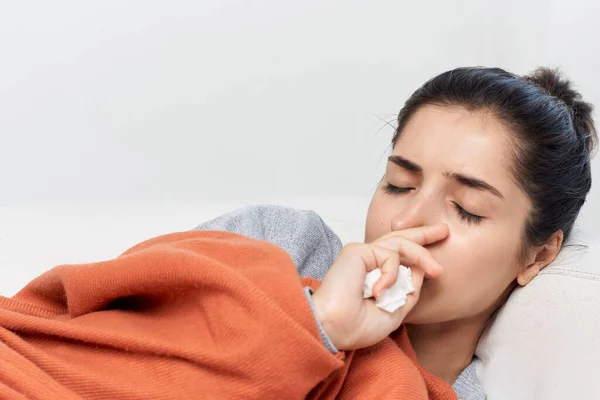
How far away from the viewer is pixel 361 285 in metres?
0.83

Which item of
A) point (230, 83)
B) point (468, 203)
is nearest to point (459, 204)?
point (468, 203)

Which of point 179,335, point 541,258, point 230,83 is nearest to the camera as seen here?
point 179,335

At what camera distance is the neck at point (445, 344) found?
3.70 ft

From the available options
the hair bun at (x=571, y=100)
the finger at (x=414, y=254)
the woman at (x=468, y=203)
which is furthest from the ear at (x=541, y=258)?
the finger at (x=414, y=254)

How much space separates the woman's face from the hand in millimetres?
53

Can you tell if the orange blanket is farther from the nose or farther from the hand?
the nose

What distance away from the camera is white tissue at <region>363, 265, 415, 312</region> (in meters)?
0.85

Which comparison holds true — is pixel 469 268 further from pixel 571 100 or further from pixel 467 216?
pixel 571 100

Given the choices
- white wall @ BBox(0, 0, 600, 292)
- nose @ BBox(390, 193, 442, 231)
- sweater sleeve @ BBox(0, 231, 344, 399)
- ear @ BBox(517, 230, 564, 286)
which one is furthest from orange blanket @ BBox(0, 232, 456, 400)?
white wall @ BBox(0, 0, 600, 292)

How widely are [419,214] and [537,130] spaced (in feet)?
0.76

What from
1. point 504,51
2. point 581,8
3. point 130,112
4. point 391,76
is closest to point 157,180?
point 130,112

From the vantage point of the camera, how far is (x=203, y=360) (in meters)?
0.73

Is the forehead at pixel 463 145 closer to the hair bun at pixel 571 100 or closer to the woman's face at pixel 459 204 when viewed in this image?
the woman's face at pixel 459 204

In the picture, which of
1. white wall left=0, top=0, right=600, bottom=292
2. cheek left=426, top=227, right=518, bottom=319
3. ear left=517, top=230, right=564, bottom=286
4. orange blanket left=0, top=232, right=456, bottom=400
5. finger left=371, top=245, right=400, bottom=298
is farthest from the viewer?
white wall left=0, top=0, right=600, bottom=292
